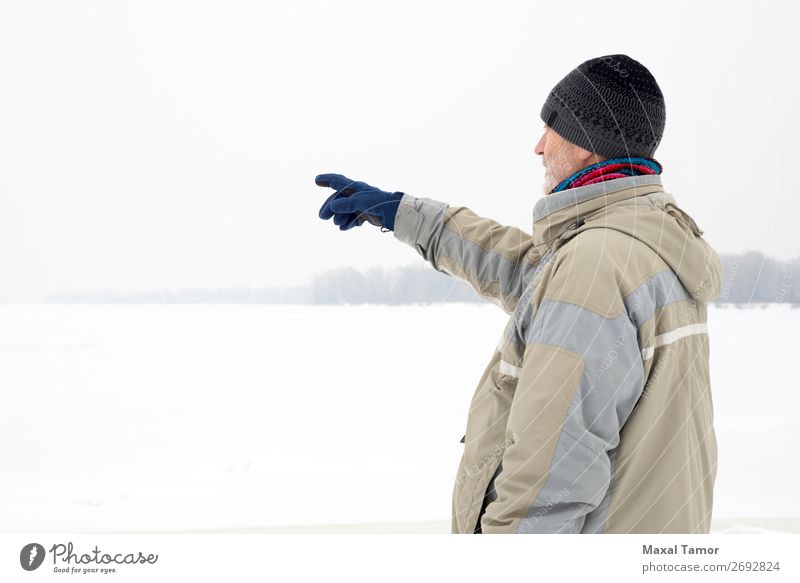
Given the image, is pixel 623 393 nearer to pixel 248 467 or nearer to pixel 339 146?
pixel 339 146

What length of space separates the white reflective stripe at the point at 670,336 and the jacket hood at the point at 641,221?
0.04 m

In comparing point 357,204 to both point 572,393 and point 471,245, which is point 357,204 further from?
point 572,393

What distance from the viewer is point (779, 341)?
212 cm

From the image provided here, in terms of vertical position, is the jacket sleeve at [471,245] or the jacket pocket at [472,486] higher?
the jacket sleeve at [471,245]

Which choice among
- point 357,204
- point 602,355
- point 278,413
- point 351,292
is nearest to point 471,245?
point 357,204

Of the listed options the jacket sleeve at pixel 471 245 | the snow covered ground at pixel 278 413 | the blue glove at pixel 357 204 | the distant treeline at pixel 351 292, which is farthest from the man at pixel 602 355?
the snow covered ground at pixel 278 413

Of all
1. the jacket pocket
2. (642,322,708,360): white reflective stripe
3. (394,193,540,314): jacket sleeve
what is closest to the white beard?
(394,193,540,314): jacket sleeve

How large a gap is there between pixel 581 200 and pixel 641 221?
10 cm

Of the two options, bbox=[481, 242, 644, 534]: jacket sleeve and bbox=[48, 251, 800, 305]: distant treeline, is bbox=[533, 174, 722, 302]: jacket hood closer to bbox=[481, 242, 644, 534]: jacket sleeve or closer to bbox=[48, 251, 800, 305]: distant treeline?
bbox=[481, 242, 644, 534]: jacket sleeve

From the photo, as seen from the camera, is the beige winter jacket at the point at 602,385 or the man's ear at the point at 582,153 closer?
the beige winter jacket at the point at 602,385

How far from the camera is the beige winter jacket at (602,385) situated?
2.66ft

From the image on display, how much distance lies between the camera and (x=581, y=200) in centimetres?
92

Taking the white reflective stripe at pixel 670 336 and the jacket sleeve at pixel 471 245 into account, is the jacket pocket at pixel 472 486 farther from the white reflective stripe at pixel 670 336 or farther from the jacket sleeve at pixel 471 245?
the jacket sleeve at pixel 471 245

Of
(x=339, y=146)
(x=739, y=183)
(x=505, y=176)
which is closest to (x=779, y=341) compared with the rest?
(x=739, y=183)
